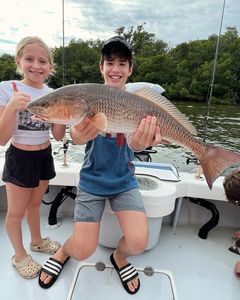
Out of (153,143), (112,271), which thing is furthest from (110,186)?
(112,271)

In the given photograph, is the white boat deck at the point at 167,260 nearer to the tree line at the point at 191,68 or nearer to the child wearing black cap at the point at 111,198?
the child wearing black cap at the point at 111,198

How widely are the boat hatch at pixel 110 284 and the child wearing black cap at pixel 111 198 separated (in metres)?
0.08

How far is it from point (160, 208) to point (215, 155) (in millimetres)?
873

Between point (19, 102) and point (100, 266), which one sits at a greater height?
point (19, 102)

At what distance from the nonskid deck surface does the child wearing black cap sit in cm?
10

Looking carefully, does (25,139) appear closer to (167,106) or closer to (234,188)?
(167,106)

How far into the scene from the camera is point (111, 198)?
7.61ft

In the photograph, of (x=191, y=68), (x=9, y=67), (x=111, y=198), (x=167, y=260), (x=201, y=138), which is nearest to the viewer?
(x=111, y=198)

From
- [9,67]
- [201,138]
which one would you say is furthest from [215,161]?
[9,67]

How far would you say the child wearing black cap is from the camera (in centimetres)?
218

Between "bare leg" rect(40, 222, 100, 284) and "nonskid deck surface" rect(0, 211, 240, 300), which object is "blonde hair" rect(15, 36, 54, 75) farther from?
"nonskid deck surface" rect(0, 211, 240, 300)

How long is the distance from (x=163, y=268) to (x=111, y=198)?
865 millimetres

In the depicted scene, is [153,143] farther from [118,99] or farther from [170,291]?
[170,291]

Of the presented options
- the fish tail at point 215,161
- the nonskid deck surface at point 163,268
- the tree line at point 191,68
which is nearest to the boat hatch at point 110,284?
the nonskid deck surface at point 163,268
